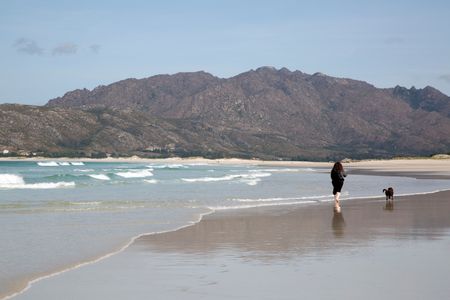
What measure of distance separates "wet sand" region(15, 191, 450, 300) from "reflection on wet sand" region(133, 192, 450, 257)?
22 mm

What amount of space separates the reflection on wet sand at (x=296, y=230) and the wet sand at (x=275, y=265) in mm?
22

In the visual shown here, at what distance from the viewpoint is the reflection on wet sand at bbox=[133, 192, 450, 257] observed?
13789mm

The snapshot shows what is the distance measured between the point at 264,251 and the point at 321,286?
3.58 m

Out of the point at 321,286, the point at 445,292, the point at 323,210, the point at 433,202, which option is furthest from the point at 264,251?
the point at 433,202

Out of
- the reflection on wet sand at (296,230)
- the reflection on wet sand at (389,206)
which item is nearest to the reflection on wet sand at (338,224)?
the reflection on wet sand at (296,230)

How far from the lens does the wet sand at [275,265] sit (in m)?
9.29

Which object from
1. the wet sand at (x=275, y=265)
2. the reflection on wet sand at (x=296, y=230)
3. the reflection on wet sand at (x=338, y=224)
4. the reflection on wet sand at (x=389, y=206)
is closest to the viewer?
the wet sand at (x=275, y=265)

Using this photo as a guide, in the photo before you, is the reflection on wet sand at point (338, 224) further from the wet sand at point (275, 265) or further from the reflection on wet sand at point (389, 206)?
the reflection on wet sand at point (389, 206)

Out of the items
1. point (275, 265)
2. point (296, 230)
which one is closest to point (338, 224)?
point (296, 230)

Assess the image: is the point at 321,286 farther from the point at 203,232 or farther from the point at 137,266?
the point at 203,232

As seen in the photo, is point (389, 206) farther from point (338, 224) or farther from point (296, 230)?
point (296, 230)

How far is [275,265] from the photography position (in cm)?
1137

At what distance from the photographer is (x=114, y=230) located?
17375mm

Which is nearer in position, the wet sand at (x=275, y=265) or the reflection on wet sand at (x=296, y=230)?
the wet sand at (x=275, y=265)
